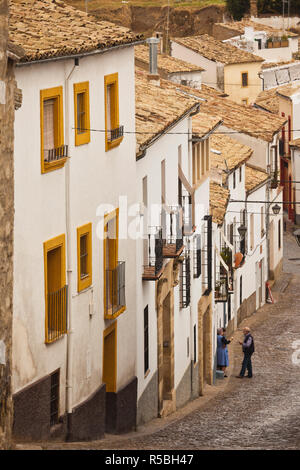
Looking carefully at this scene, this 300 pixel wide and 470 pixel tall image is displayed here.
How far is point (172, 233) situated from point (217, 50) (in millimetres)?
56001

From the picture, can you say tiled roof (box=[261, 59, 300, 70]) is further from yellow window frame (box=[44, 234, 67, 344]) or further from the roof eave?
yellow window frame (box=[44, 234, 67, 344])

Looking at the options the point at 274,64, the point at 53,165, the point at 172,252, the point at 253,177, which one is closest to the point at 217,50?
the point at 274,64

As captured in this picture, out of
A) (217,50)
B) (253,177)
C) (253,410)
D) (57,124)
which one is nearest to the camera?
(57,124)

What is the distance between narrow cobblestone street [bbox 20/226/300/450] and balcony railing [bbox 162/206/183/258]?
3834 mm

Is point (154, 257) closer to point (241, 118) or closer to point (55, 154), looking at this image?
point (55, 154)

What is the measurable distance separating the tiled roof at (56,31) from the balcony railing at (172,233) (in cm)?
528

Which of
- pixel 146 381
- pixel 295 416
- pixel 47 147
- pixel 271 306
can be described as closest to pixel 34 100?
pixel 47 147

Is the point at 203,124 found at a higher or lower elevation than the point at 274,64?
higher

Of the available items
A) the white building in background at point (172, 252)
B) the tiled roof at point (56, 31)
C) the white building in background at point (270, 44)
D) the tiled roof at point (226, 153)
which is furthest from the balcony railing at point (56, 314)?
the white building in background at point (270, 44)

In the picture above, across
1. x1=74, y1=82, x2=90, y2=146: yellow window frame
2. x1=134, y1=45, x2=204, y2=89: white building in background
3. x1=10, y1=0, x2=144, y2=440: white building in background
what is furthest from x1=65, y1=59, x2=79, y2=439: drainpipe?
x1=134, y1=45, x2=204, y2=89: white building in background

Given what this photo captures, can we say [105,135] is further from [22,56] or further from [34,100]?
[22,56]

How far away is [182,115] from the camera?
28328mm

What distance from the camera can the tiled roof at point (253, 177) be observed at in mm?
50344

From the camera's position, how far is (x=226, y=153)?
151ft
